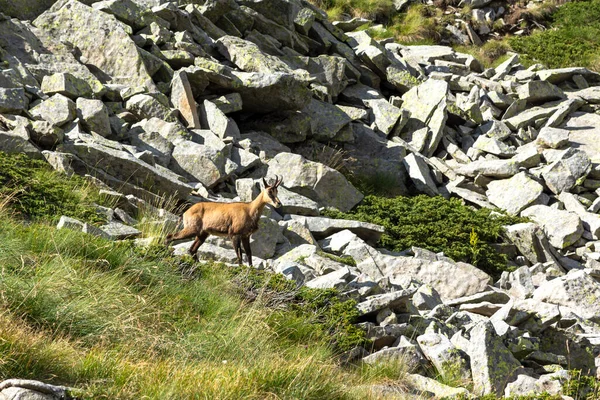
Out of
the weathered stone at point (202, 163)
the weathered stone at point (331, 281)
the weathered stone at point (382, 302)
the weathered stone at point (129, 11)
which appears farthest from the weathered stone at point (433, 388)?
the weathered stone at point (129, 11)

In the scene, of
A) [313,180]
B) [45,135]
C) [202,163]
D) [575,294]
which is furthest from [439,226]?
[45,135]

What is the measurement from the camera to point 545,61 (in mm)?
31125

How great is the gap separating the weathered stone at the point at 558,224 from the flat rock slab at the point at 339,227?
4490mm

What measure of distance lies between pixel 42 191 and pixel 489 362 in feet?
24.8

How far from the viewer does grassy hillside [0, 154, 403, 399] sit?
648 centimetres

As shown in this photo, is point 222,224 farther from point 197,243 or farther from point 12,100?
point 12,100

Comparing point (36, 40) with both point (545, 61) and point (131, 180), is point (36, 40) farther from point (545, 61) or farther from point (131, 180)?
point (545, 61)

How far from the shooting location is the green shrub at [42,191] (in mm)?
11711

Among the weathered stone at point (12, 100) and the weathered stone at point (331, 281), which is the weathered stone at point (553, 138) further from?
the weathered stone at point (12, 100)

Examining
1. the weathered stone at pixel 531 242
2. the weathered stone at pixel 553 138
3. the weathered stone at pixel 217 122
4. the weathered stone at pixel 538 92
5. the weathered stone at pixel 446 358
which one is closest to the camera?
the weathered stone at pixel 446 358

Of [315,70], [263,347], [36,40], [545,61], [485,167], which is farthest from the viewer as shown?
[545,61]

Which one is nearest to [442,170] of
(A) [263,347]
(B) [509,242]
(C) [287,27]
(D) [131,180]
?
(B) [509,242]

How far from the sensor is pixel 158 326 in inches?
319

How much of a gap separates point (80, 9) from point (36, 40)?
1.57m
